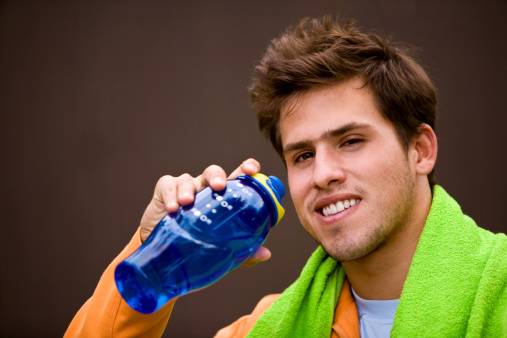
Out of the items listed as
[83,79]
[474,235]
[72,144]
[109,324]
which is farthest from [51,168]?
[474,235]

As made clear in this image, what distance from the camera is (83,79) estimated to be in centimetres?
264

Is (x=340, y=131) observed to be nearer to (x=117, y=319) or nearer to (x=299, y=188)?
(x=299, y=188)

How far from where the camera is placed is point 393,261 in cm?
121

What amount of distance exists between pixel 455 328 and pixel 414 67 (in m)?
0.78

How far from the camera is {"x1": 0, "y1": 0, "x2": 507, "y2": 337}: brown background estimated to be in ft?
8.36

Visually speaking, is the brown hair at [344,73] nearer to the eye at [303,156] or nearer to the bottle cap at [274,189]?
the eye at [303,156]

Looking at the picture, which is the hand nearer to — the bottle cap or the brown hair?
the bottle cap

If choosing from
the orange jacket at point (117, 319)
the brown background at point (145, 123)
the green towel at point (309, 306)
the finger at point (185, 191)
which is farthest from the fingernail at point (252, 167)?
the brown background at point (145, 123)

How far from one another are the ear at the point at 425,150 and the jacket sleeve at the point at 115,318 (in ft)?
2.51

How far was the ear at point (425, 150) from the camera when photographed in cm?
128

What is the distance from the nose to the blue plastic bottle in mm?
166

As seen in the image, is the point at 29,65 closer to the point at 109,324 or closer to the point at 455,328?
the point at 109,324

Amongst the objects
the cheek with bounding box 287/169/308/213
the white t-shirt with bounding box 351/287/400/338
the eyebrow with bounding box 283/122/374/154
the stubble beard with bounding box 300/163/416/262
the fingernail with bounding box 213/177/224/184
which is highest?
the eyebrow with bounding box 283/122/374/154

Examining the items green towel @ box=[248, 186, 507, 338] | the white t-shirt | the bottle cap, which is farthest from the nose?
the white t-shirt
